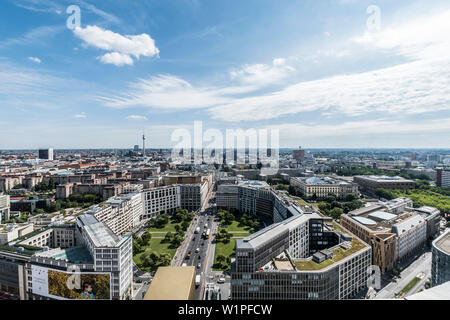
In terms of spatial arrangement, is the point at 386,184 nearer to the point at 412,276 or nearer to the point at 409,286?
the point at 412,276

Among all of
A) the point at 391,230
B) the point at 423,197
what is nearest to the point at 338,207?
the point at 391,230

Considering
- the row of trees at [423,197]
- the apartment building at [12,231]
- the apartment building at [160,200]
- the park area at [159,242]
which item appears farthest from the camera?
the row of trees at [423,197]

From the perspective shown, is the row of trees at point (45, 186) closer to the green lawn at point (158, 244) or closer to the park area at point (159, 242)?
the park area at point (159, 242)

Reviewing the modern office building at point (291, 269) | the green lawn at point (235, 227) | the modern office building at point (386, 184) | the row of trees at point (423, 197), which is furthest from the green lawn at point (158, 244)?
the modern office building at point (386, 184)

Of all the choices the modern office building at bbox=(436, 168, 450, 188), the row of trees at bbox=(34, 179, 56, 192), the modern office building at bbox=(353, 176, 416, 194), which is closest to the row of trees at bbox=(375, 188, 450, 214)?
the modern office building at bbox=(353, 176, 416, 194)

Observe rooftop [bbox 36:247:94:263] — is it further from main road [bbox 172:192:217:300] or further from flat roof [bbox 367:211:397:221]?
flat roof [bbox 367:211:397:221]
